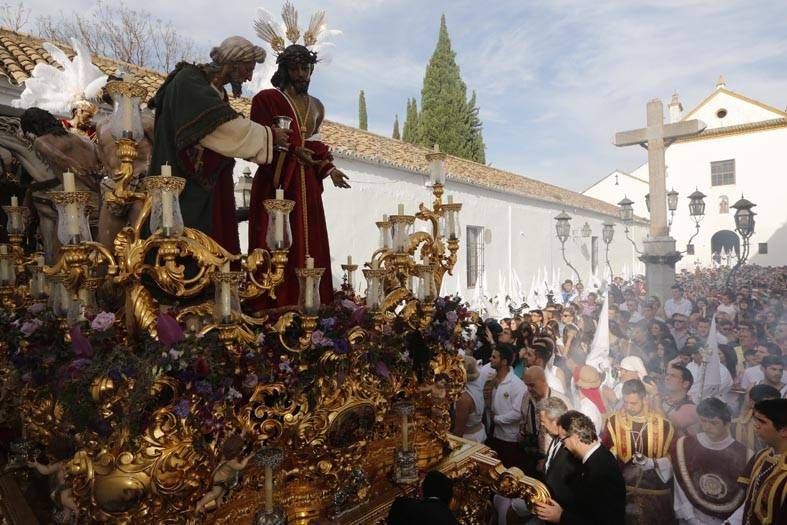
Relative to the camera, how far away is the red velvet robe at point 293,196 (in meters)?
3.68

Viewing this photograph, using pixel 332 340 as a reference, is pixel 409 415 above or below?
below

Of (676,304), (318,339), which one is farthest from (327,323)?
(676,304)

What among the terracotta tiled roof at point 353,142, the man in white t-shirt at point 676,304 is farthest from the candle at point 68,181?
the man in white t-shirt at point 676,304

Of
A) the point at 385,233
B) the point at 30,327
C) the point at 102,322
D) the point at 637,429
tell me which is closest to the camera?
the point at 102,322

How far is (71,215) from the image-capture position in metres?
2.27

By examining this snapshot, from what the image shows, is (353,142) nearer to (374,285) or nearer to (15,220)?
(15,220)

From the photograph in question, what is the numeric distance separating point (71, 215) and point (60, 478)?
5.25ft

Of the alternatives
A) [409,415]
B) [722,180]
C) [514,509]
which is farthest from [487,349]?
[722,180]

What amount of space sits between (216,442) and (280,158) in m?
2.12

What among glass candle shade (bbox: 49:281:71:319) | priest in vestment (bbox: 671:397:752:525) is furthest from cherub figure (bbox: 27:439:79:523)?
priest in vestment (bbox: 671:397:752:525)

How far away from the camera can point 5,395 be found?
378 cm

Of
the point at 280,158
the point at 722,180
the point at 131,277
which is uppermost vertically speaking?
the point at 722,180

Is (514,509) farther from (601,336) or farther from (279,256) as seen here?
(279,256)

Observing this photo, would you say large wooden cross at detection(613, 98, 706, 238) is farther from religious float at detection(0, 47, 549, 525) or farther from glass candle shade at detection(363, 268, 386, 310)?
glass candle shade at detection(363, 268, 386, 310)
